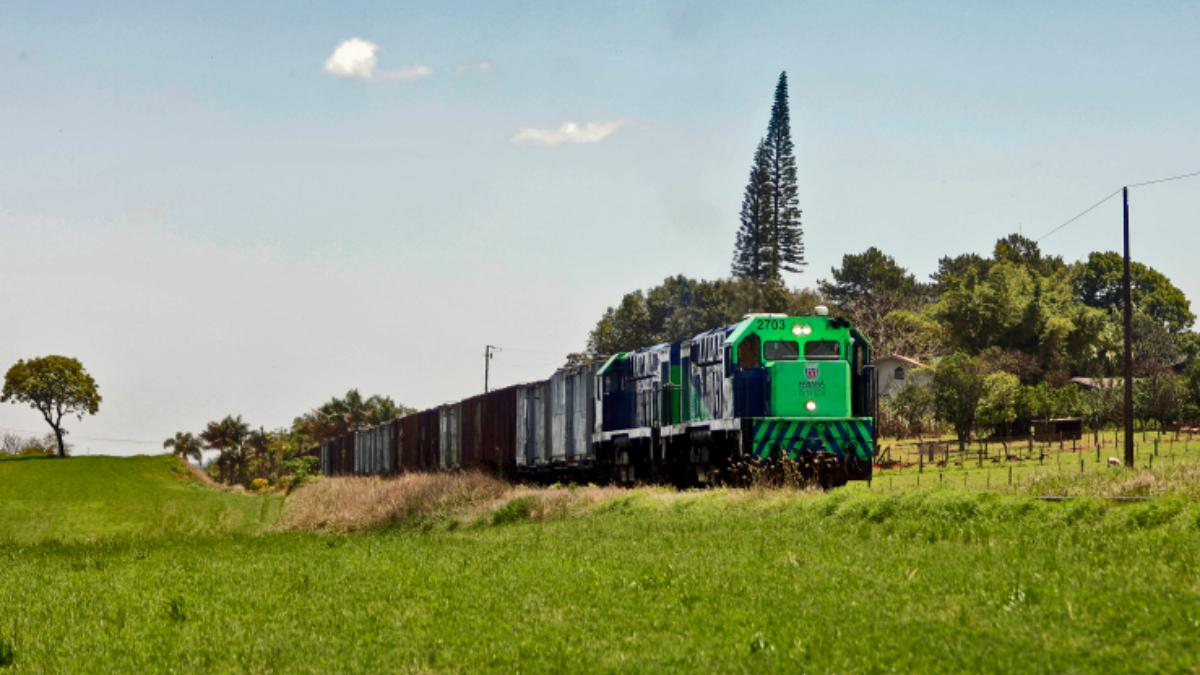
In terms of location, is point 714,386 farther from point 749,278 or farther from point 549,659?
point 749,278

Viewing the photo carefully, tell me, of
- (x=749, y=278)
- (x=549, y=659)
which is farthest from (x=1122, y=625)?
(x=749, y=278)

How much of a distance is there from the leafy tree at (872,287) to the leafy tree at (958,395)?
5061 cm

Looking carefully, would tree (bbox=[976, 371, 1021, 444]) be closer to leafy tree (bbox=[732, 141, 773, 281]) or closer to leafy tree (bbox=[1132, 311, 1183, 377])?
leafy tree (bbox=[732, 141, 773, 281])

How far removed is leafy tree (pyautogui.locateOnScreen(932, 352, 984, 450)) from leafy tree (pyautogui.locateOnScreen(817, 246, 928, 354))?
5061 cm

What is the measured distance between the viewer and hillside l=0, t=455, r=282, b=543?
121ft

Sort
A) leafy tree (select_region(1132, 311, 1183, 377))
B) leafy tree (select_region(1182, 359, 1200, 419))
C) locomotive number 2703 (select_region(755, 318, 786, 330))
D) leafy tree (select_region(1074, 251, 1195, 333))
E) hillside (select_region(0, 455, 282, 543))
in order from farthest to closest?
leafy tree (select_region(1074, 251, 1195, 333)) < leafy tree (select_region(1132, 311, 1183, 377)) < leafy tree (select_region(1182, 359, 1200, 419)) < hillside (select_region(0, 455, 282, 543)) < locomotive number 2703 (select_region(755, 318, 786, 330))

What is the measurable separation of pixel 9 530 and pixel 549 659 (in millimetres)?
33225

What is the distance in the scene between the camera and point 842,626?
36.0 feet

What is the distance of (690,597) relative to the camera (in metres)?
12.9

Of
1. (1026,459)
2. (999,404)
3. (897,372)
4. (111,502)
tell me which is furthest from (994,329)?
(111,502)

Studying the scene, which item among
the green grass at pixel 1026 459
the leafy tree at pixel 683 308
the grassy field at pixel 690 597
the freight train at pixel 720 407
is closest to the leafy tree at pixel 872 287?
the leafy tree at pixel 683 308

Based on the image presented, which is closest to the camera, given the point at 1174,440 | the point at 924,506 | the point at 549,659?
the point at 549,659

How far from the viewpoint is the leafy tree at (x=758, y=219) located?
10131 centimetres

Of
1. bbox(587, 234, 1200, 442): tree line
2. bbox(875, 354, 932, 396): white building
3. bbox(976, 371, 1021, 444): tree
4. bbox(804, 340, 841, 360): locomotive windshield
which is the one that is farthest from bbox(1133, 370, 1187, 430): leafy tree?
bbox(804, 340, 841, 360): locomotive windshield
